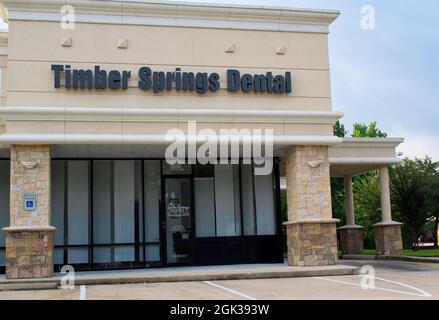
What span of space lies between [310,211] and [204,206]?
3.57 metres

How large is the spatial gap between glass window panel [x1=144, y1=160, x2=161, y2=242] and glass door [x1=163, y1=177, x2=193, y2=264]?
0.26 meters

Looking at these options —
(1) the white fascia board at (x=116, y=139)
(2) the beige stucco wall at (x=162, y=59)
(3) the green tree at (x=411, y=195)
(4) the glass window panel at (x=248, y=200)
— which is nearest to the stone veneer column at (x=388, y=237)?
(3) the green tree at (x=411, y=195)

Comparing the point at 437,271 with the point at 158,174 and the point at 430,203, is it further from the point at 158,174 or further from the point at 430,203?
the point at 430,203

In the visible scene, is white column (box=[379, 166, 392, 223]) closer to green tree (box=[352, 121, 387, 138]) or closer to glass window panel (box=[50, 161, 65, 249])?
glass window panel (box=[50, 161, 65, 249])

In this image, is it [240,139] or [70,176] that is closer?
[240,139]

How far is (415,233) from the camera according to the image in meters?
29.2

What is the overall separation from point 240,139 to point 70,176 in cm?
546

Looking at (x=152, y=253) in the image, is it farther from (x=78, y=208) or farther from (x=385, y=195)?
(x=385, y=195)

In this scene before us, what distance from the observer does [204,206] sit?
18797 mm

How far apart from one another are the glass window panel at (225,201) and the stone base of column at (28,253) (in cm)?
561

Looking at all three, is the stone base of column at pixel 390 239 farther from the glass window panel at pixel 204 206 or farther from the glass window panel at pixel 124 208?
the glass window panel at pixel 124 208

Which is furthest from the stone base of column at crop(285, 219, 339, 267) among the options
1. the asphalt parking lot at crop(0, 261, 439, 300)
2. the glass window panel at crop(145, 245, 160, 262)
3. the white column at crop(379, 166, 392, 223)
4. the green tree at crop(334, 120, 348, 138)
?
the green tree at crop(334, 120, 348, 138)

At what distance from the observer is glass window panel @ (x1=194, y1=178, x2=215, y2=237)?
1864 cm
